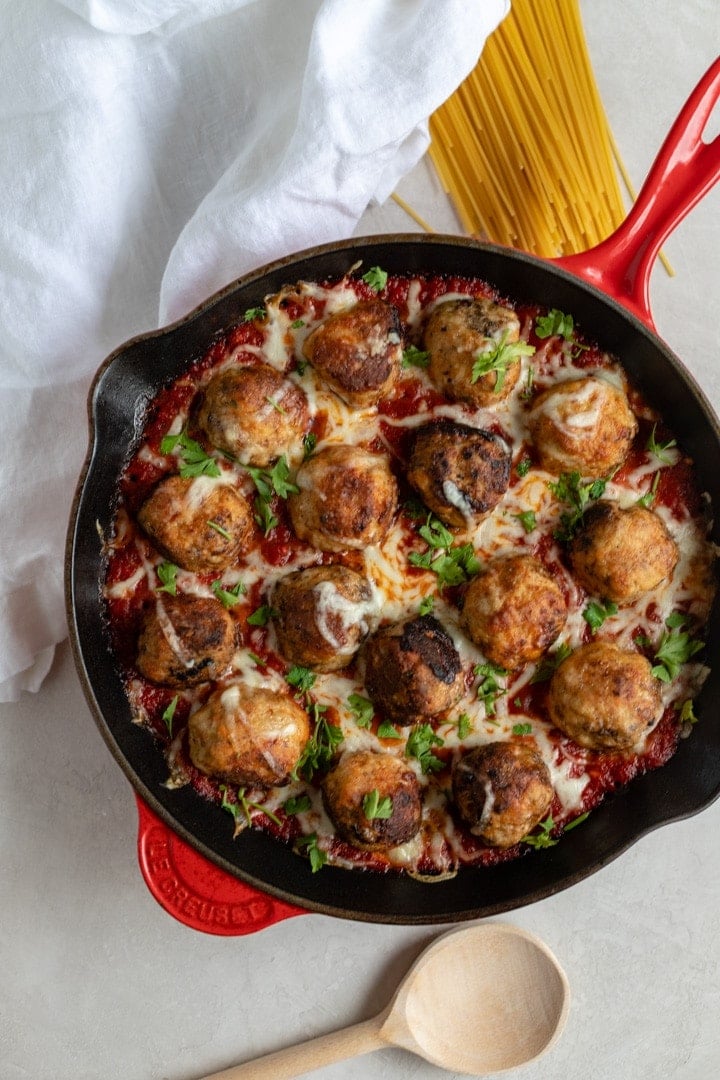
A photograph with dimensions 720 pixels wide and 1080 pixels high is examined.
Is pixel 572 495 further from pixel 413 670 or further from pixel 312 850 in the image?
pixel 312 850

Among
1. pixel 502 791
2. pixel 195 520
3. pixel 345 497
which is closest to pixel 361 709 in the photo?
pixel 502 791

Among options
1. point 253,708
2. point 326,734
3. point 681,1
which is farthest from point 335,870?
point 681,1

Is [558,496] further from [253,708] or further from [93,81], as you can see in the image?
[93,81]

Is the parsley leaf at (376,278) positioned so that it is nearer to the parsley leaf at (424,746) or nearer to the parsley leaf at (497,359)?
the parsley leaf at (497,359)

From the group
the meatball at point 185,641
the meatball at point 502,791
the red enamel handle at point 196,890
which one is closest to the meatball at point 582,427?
the meatball at point 502,791

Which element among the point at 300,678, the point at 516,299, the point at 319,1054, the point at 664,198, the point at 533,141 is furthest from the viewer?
the point at 319,1054

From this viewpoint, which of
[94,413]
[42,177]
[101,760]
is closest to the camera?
[94,413]
